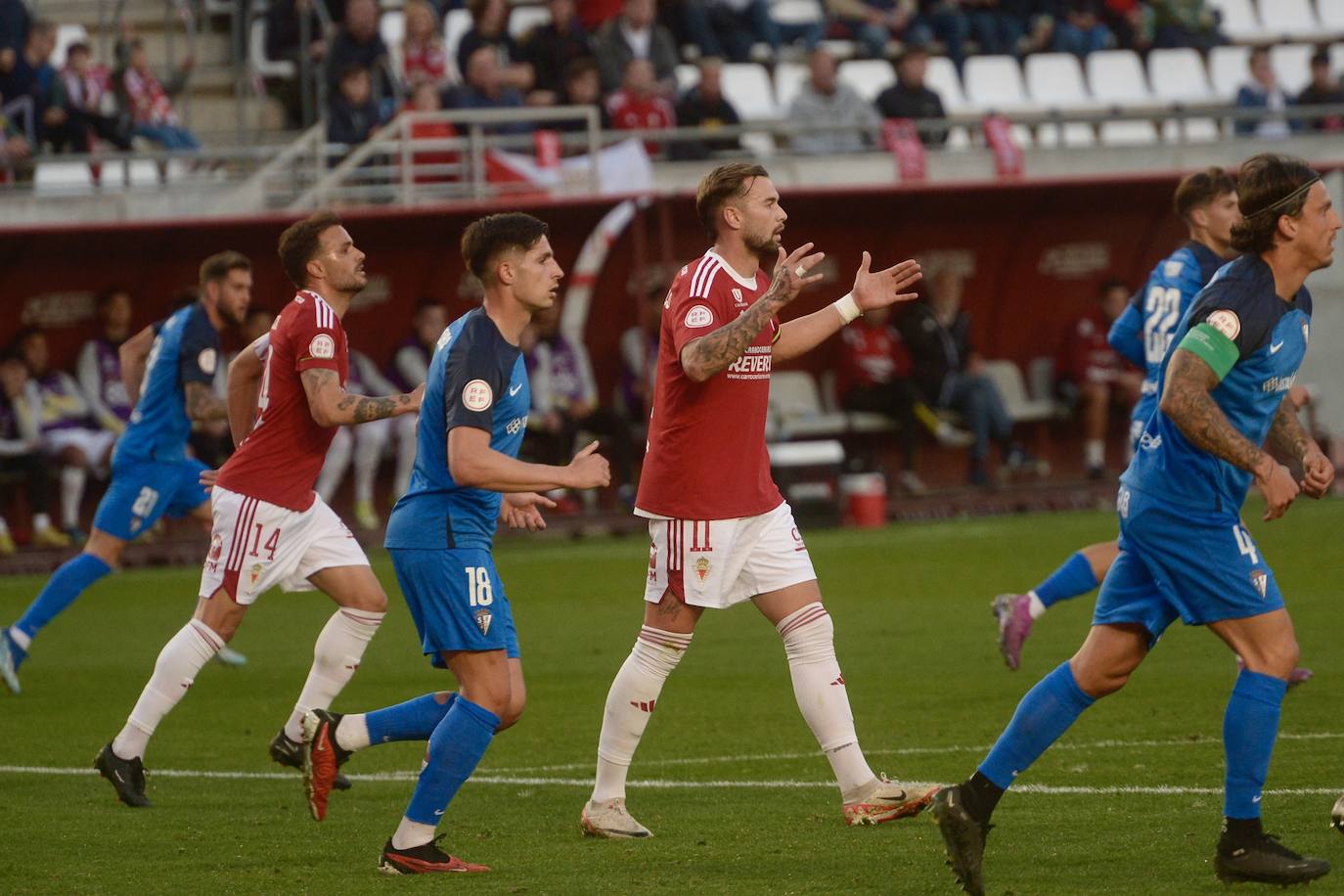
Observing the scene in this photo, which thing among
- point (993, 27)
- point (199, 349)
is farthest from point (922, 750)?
point (993, 27)

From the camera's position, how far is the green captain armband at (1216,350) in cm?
580

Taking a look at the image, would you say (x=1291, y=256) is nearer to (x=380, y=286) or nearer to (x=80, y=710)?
(x=80, y=710)

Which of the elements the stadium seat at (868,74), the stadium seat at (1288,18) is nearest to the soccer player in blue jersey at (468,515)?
the stadium seat at (868,74)

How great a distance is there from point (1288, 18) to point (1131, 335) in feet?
65.0

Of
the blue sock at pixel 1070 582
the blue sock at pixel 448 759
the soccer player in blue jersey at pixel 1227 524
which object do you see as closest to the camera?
the soccer player in blue jersey at pixel 1227 524

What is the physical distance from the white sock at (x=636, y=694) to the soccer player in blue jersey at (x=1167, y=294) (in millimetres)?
2993

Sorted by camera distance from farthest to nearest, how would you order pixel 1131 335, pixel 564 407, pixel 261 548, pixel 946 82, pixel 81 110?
pixel 946 82 → pixel 564 407 → pixel 81 110 → pixel 1131 335 → pixel 261 548

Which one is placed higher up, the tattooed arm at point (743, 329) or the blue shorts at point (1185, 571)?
the tattooed arm at point (743, 329)

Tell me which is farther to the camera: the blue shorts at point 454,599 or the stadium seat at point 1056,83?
the stadium seat at point 1056,83

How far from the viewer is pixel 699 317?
679cm

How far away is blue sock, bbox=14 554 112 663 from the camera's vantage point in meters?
10.9

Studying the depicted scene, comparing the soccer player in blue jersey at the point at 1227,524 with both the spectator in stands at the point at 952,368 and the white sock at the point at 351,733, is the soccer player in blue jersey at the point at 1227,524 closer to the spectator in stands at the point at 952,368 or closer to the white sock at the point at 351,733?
the white sock at the point at 351,733

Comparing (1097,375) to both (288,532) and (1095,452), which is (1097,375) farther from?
(288,532)

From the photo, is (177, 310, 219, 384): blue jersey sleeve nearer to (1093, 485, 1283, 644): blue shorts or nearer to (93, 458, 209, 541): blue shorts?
(93, 458, 209, 541): blue shorts
